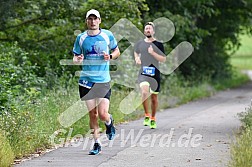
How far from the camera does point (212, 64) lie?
110 ft

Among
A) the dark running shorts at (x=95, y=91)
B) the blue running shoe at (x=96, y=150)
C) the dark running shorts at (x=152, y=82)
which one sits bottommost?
the blue running shoe at (x=96, y=150)

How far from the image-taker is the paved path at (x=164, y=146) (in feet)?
34.5

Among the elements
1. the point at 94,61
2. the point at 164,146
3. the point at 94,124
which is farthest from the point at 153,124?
the point at 94,61

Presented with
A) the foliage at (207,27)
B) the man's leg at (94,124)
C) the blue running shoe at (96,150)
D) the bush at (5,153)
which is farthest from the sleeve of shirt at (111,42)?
the foliage at (207,27)

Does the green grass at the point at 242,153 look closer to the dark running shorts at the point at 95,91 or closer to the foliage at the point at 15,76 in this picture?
the dark running shorts at the point at 95,91

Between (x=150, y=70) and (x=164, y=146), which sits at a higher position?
(x=150, y=70)

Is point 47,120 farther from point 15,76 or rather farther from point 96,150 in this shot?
point 15,76

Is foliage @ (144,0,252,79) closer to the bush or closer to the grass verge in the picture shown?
the grass verge

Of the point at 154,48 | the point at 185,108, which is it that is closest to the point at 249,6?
the point at 185,108

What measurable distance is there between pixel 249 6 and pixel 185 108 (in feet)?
32.2

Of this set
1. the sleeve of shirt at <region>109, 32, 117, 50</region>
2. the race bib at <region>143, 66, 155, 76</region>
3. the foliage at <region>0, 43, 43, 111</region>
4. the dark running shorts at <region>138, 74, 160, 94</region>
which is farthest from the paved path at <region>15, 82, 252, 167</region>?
the foliage at <region>0, 43, 43, 111</region>

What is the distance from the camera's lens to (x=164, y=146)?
12.3m

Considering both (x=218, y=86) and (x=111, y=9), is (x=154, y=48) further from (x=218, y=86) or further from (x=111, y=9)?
(x=218, y=86)

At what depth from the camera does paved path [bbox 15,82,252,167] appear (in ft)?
34.5
